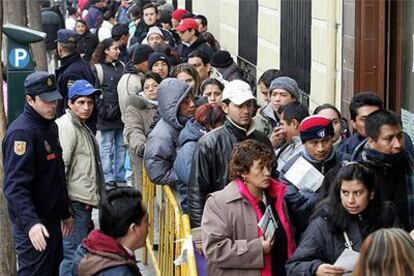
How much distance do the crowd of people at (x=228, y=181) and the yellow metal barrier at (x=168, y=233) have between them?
0.42 ft

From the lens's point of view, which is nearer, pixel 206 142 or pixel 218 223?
pixel 218 223

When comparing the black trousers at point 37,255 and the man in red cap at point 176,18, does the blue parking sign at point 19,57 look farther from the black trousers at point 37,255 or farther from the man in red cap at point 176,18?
the man in red cap at point 176,18

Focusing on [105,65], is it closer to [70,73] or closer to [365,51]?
[70,73]

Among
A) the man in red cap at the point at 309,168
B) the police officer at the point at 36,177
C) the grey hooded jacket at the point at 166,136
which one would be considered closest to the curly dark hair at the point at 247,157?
the man in red cap at the point at 309,168

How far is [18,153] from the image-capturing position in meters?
8.46

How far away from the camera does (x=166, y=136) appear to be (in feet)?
32.3

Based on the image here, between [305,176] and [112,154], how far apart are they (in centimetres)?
717

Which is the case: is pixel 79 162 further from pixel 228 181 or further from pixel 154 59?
pixel 154 59

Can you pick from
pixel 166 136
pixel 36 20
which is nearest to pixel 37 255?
pixel 166 136

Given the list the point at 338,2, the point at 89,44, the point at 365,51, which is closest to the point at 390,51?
the point at 365,51

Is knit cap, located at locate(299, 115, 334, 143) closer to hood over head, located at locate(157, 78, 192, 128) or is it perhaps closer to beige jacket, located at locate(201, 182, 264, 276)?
beige jacket, located at locate(201, 182, 264, 276)

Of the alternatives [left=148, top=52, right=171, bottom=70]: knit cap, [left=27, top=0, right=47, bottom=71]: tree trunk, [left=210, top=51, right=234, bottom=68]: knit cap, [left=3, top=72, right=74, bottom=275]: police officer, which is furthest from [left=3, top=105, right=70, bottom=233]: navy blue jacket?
[left=27, top=0, right=47, bottom=71]: tree trunk

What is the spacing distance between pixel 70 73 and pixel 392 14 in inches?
188

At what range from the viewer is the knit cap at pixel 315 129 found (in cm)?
799
